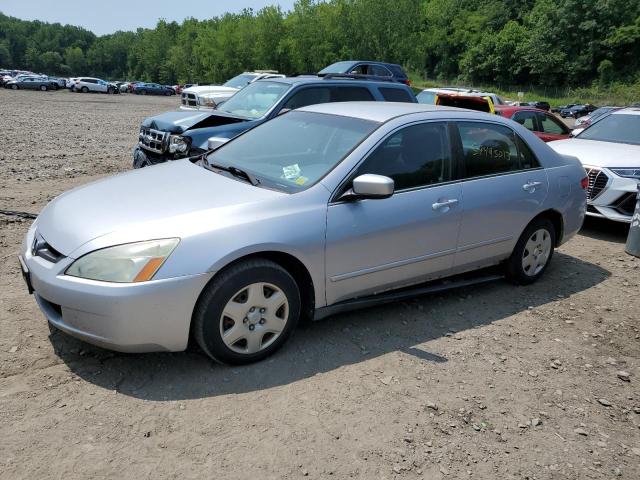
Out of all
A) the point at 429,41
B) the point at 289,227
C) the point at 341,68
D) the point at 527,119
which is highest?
the point at 429,41

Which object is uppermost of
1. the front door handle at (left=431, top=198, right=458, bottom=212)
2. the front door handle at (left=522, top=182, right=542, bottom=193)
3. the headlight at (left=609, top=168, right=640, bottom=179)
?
the front door handle at (left=522, top=182, right=542, bottom=193)

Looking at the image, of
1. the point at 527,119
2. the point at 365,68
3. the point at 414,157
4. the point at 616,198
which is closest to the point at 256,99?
the point at 414,157

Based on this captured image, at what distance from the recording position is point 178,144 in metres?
7.19

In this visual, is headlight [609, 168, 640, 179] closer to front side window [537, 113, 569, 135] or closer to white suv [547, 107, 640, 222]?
white suv [547, 107, 640, 222]

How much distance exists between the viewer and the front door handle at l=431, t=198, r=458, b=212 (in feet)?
13.7

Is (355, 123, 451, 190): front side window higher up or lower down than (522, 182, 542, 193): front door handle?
higher up

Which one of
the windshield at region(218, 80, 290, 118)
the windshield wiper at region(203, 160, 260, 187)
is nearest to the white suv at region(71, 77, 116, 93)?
the windshield at region(218, 80, 290, 118)

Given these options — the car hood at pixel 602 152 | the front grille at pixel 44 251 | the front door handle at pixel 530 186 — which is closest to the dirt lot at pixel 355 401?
the front grille at pixel 44 251

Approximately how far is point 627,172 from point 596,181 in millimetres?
367

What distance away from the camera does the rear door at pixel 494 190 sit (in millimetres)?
4461

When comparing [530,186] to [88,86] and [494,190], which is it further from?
[88,86]

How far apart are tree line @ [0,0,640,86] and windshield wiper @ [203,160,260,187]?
61944mm

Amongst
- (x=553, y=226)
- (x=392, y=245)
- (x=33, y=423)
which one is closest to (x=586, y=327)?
(x=553, y=226)

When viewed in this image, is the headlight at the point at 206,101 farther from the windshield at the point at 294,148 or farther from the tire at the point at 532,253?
the tire at the point at 532,253
